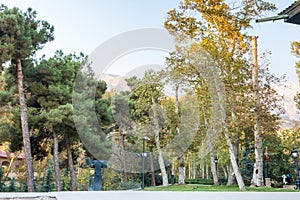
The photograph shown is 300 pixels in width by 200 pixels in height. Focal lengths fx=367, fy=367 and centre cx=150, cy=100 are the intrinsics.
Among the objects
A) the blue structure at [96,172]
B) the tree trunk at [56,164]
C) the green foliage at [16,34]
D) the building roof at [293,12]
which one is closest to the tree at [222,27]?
the blue structure at [96,172]

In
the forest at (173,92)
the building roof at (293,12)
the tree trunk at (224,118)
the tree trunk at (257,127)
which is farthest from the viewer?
the forest at (173,92)

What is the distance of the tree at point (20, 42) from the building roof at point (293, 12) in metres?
10.6

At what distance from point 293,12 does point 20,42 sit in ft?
36.6

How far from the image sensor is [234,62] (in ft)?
43.8

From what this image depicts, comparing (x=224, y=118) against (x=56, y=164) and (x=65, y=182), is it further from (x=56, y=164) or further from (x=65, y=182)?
(x=65, y=182)

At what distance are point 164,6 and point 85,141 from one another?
7706 mm

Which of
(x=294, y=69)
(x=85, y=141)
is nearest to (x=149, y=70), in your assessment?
A: (x=85, y=141)

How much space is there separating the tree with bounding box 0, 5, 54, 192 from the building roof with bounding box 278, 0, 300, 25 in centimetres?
1057

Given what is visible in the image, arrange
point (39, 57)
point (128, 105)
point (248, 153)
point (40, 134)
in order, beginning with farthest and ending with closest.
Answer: point (128, 105) < point (248, 153) < point (40, 134) < point (39, 57)

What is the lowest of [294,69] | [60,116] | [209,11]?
[60,116]

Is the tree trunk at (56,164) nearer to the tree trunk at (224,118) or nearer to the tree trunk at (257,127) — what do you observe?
the tree trunk at (224,118)

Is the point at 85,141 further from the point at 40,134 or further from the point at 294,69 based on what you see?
the point at 294,69

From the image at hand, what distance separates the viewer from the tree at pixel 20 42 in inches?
523

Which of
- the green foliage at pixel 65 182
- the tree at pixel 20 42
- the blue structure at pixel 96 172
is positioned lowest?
the green foliage at pixel 65 182
